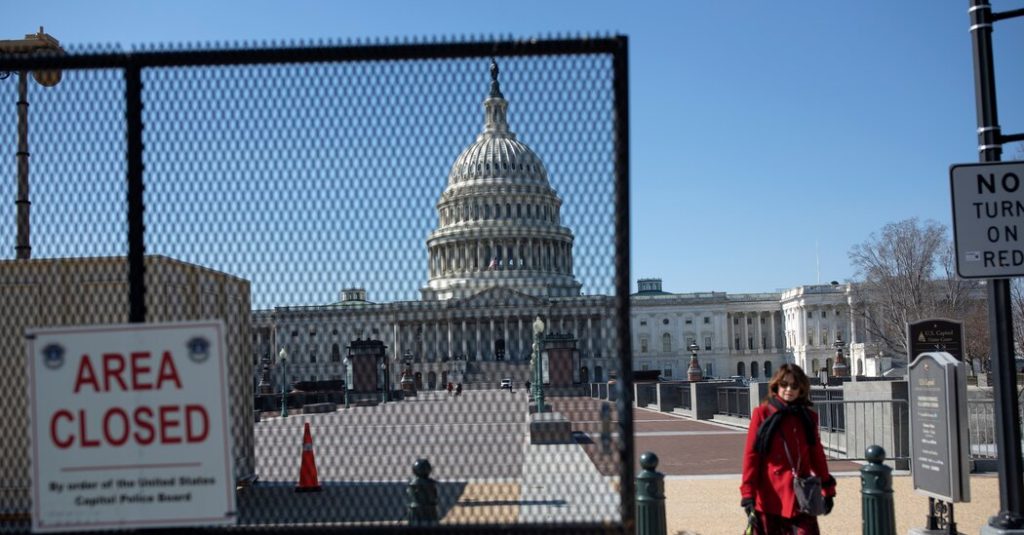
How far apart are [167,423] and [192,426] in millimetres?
131

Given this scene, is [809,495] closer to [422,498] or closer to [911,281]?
[422,498]

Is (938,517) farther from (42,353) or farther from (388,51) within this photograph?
(42,353)

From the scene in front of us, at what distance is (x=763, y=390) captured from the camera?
24.6 meters

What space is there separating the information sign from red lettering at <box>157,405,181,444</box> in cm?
820

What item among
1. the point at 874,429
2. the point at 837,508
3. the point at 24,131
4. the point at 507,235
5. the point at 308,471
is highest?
the point at 24,131

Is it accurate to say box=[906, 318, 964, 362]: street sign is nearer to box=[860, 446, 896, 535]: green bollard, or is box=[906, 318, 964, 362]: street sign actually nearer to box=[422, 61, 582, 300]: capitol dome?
box=[422, 61, 582, 300]: capitol dome

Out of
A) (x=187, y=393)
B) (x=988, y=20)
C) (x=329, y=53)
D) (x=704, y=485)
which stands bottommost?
(x=704, y=485)

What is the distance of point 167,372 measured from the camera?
5379 mm

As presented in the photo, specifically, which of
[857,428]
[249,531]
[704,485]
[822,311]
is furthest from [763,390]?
[822,311]

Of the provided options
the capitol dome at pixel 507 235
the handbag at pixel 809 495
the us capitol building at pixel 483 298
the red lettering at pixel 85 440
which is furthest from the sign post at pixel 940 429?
the red lettering at pixel 85 440

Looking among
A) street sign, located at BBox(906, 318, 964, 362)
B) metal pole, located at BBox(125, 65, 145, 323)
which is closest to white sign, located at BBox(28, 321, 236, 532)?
metal pole, located at BBox(125, 65, 145, 323)

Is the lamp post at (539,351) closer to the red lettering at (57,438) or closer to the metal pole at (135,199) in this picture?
the metal pole at (135,199)

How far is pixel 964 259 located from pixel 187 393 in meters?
6.40

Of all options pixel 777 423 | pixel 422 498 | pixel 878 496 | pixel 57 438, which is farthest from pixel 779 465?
pixel 57 438
